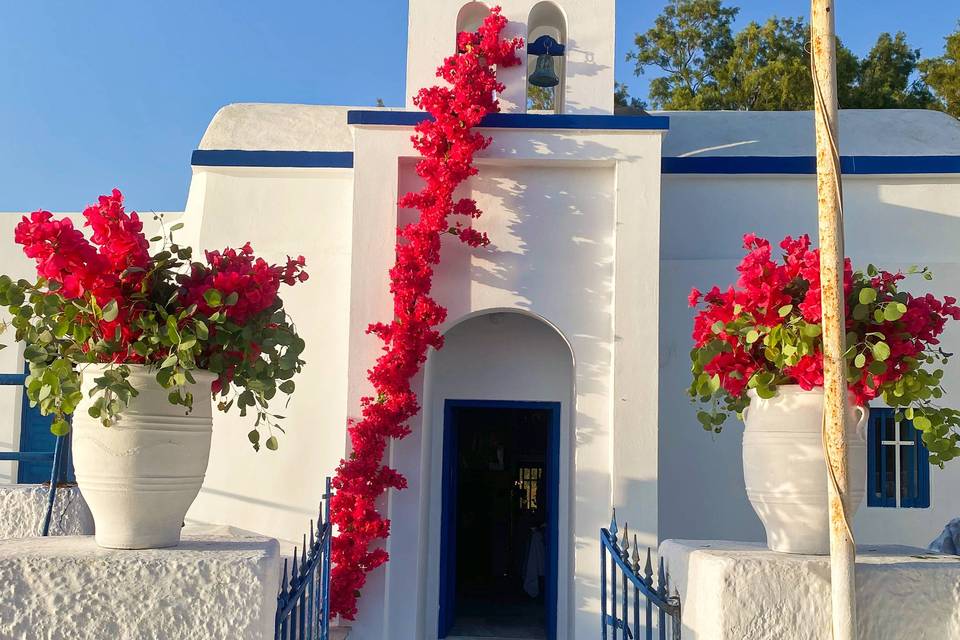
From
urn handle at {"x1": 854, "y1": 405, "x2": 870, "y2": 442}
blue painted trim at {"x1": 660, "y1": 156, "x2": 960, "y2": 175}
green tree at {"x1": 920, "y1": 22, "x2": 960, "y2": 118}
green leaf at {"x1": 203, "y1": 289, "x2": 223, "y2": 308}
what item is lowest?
urn handle at {"x1": 854, "y1": 405, "x2": 870, "y2": 442}

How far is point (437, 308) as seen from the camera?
7.43 metres

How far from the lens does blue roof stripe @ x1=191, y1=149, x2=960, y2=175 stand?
8461mm

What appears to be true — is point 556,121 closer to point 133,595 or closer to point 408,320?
point 408,320

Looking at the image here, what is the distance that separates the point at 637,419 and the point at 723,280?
184cm

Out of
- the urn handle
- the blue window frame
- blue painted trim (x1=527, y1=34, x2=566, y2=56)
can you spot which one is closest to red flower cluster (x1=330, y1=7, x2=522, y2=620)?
blue painted trim (x1=527, y1=34, x2=566, y2=56)

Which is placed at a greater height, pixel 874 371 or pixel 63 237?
pixel 63 237

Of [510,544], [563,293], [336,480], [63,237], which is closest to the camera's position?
[63,237]

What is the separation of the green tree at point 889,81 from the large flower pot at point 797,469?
2158 cm

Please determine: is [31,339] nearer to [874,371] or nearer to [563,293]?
[874,371]

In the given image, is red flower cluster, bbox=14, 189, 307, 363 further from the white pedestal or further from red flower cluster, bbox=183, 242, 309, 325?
the white pedestal

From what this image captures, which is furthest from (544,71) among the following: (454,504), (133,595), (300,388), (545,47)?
(133,595)

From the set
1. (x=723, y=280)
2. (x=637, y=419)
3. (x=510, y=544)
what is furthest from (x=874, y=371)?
(x=510, y=544)

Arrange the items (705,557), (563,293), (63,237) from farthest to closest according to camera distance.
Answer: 1. (563,293)
2. (705,557)
3. (63,237)

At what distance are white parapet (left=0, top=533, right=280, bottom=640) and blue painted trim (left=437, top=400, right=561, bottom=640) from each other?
558cm
